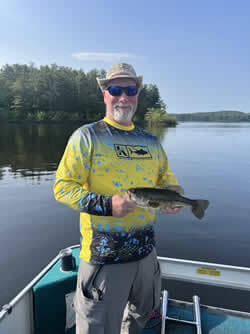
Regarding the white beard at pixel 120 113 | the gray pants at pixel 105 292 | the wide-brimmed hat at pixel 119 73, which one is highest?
the wide-brimmed hat at pixel 119 73

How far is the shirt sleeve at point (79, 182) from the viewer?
2408mm

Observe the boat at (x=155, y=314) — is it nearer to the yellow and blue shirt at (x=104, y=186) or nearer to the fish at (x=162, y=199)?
the yellow and blue shirt at (x=104, y=186)

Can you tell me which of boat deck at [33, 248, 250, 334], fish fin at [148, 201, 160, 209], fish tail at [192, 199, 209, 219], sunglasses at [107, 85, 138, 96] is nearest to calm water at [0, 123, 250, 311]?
boat deck at [33, 248, 250, 334]

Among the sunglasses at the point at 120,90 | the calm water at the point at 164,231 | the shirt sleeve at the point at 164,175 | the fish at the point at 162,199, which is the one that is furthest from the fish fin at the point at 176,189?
the calm water at the point at 164,231

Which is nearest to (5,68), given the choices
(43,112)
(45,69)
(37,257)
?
(45,69)

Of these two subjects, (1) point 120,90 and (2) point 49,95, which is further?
(2) point 49,95

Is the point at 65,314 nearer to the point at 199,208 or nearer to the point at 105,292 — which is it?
the point at 105,292

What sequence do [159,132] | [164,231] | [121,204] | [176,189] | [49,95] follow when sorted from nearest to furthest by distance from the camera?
[121,204] → [176,189] → [164,231] → [159,132] → [49,95]

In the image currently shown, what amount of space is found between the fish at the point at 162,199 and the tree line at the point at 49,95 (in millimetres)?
92653

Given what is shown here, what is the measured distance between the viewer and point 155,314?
419 centimetres

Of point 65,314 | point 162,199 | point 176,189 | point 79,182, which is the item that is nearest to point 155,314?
point 65,314

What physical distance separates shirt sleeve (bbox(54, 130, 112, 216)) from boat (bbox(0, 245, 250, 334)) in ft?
5.48

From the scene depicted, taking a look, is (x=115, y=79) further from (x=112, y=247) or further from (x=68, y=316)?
(x=68, y=316)

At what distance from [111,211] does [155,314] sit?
276cm
